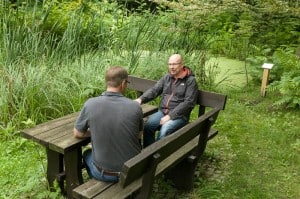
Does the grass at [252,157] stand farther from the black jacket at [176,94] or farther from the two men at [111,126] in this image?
the two men at [111,126]

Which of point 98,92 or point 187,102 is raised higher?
point 187,102

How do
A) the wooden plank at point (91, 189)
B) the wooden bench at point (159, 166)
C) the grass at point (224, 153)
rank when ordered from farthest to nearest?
the grass at point (224, 153) < the wooden plank at point (91, 189) < the wooden bench at point (159, 166)

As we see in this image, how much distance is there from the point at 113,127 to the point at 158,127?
4.08ft

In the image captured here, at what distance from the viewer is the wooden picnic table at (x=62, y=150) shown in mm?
2855

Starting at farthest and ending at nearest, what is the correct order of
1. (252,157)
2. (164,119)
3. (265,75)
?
(265,75)
(252,157)
(164,119)

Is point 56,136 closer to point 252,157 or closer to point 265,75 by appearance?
point 252,157

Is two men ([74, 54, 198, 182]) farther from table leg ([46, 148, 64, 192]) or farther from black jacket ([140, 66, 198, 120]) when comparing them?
black jacket ([140, 66, 198, 120])

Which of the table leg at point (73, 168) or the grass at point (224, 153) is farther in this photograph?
the grass at point (224, 153)

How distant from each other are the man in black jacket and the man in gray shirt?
3.31ft

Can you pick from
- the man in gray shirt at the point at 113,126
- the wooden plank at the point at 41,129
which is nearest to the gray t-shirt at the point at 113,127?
the man in gray shirt at the point at 113,126

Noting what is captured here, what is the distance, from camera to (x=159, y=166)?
299 centimetres

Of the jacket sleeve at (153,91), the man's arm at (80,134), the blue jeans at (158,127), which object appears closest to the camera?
the man's arm at (80,134)

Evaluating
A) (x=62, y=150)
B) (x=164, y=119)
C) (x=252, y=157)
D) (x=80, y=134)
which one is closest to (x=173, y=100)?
(x=164, y=119)

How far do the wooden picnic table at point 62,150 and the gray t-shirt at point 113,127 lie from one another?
0.28 meters
